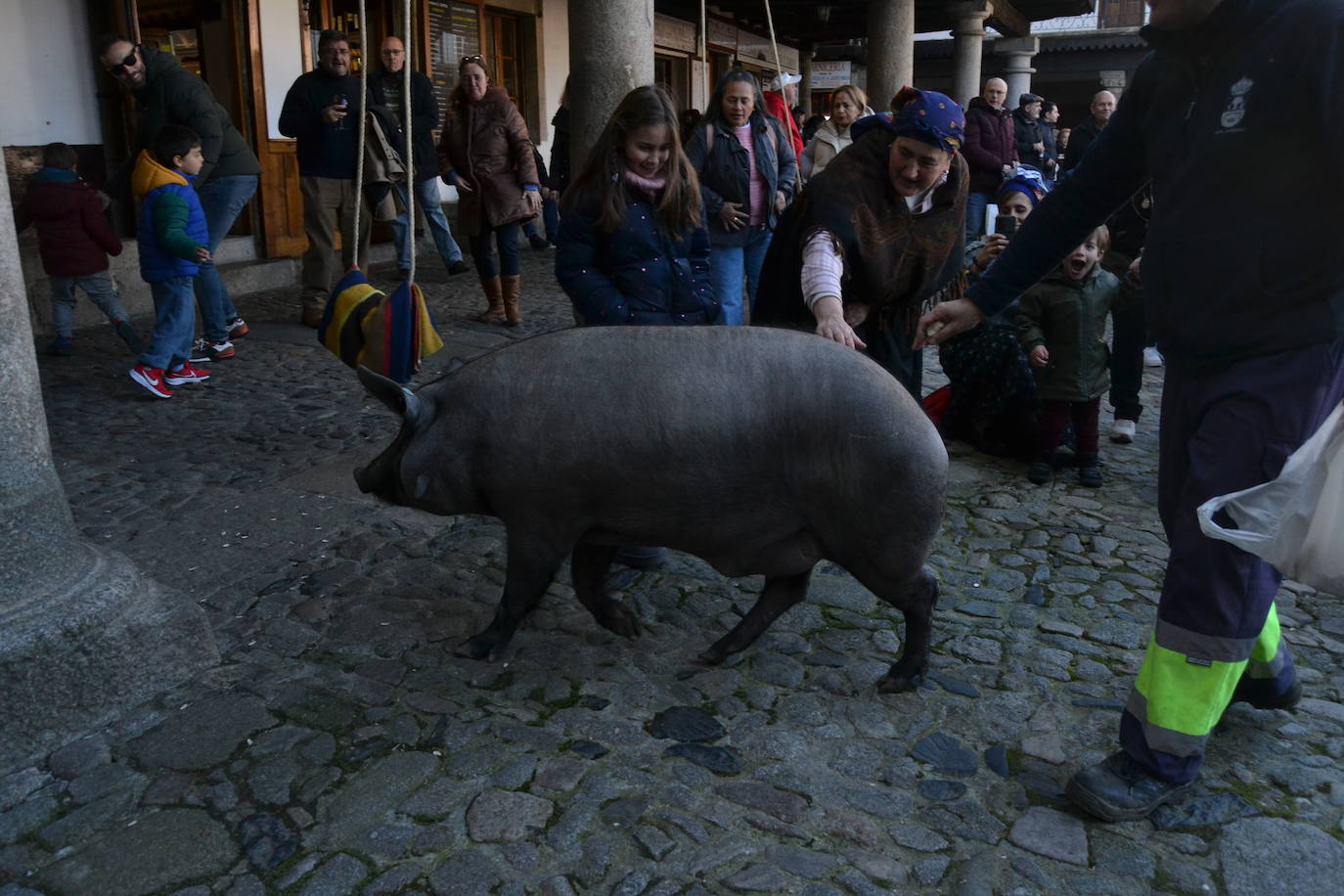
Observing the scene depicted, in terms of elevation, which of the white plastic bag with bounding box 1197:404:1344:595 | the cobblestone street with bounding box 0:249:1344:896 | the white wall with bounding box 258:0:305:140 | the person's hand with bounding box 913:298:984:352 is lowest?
the cobblestone street with bounding box 0:249:1344:896

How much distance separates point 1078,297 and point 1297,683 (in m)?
2.72

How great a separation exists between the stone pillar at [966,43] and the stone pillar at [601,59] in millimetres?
11198

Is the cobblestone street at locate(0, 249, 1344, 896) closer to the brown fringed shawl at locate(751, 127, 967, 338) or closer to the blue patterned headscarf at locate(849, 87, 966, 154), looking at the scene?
the brown fringed shawl at locate(751, 127, 967, 338)

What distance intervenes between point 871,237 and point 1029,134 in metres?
9.63

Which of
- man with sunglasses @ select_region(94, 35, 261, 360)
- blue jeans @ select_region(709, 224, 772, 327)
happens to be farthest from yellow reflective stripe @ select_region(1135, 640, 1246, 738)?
man with sunglasses @ select_region(94, 35, 261, 360)

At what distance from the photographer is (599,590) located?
3604 mm

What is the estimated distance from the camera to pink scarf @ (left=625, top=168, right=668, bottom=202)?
394cm

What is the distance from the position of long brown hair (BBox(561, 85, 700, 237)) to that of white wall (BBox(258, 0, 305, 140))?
6.83 metres

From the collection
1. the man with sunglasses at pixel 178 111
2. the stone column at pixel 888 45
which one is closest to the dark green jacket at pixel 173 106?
the man with sunglasses at pixel 178 111

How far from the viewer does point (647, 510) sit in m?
3.22

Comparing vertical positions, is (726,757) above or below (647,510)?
below

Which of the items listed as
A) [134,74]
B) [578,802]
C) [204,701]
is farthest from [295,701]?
[134,74]

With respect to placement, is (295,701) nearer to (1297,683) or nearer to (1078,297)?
(1297,683)

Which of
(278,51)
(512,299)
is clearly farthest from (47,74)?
(512,299)
